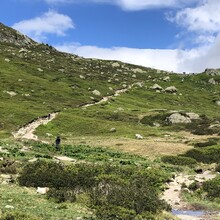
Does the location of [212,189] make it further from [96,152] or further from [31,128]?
[31,128]

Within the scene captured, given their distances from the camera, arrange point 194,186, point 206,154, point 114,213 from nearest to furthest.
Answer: point 114,213 < point 194,186 < point 206,154

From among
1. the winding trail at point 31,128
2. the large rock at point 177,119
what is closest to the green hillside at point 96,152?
the large rock at point 177,119

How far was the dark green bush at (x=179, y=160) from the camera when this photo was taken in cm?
4956

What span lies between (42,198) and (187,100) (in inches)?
5901

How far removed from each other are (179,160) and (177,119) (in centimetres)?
5595

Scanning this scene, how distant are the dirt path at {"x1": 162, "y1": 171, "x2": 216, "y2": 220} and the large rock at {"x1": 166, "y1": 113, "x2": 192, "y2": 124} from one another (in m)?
59.7

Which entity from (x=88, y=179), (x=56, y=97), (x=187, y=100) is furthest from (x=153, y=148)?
(x=187, y=100)

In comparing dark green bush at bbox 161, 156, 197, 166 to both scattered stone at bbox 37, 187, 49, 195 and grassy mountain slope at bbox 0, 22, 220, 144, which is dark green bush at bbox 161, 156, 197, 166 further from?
grassy mountain slope at bbox 0, 22, 220, 144

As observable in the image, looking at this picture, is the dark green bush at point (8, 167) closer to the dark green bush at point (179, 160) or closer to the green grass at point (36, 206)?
the green grass at point (36, 206)

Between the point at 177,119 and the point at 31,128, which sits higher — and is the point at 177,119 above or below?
above

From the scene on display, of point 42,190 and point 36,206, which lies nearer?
point 36,206

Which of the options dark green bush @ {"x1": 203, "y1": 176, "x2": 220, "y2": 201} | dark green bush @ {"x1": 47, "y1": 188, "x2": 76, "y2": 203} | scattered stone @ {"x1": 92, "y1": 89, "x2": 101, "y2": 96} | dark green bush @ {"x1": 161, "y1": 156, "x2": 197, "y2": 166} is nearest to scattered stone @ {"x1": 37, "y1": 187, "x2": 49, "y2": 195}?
dark green bush @ {"x1": 47, "y1": 188, "x2": 76, "y2": 203}

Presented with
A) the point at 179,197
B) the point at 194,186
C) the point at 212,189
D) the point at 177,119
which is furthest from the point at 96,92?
the point at 179,197

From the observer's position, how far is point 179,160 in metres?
50.1
